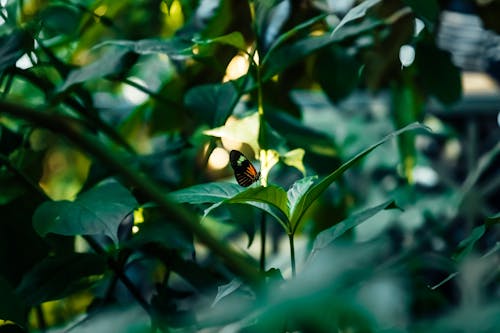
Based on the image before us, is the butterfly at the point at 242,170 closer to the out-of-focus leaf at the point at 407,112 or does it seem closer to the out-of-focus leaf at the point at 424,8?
the out-of-focus leaf at the point at 424,8

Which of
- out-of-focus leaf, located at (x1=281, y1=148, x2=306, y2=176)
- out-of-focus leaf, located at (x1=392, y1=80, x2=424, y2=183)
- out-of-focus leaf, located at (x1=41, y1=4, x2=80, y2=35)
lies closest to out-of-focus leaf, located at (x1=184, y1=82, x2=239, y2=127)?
out-of-focus leaf, located at (x1=281, y1=148, x2=306, y2=176)

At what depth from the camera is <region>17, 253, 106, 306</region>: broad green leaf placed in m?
0.64

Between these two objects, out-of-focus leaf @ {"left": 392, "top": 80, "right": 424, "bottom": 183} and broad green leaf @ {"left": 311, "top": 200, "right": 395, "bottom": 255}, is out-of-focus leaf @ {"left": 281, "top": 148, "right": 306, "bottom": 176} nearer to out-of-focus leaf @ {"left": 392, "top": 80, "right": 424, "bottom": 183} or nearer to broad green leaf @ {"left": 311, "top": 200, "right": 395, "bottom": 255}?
broad green leaf @ {"left": 311, "top": 200, "right": 395, "bottom": 255}

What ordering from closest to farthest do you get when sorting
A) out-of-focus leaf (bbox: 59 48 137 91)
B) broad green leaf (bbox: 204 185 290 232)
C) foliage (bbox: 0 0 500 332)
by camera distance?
foliage (bbox: 0 0 500 332)
broad green leaf (bbox: 204 185 290 232)
out-of-focus leaf (bbox: 59 48 137 91)

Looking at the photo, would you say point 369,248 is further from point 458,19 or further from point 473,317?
point 458,19

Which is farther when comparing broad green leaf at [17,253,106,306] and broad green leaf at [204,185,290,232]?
broad green leaf at [17,253,106,306]

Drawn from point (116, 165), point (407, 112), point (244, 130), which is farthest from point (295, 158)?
point (407, 112)

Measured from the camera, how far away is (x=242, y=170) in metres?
0.61

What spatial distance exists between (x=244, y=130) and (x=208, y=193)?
0.12 metres

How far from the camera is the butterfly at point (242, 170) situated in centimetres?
60

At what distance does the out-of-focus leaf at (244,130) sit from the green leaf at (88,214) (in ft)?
0.34

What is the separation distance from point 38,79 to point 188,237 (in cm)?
29

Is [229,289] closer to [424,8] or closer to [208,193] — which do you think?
[208,193]

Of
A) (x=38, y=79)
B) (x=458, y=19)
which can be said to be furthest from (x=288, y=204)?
(x=458, y=19)
